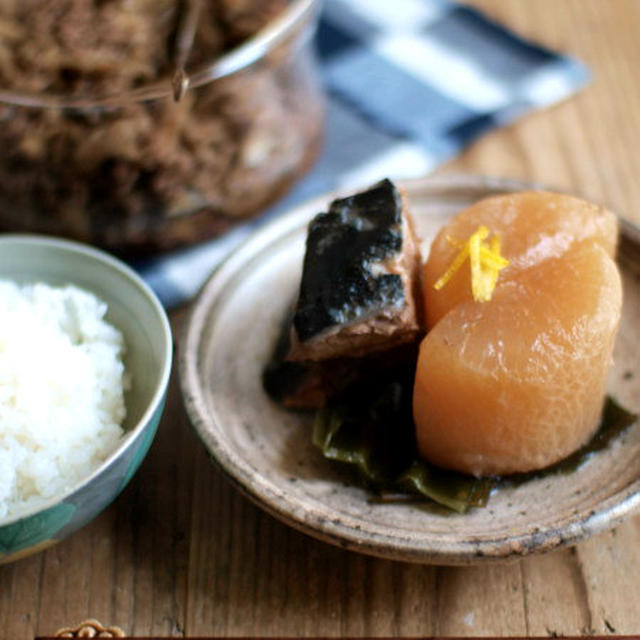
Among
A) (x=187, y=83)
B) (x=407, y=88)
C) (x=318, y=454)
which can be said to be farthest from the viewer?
(x=407, y=88)

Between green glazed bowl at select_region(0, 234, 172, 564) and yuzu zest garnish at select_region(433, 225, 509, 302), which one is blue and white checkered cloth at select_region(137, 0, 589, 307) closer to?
green glazed bowl at select_region(0, 234, 172, 564)

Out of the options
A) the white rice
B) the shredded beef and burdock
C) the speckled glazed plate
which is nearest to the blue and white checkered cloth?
the shredded beef and burdock

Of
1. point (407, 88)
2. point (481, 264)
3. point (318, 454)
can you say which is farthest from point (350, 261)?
point (407, 88)

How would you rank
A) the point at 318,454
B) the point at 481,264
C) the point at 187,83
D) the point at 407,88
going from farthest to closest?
the point at 407,88 < the point at 187,83 < the point at 318,454 < the point at 481,264

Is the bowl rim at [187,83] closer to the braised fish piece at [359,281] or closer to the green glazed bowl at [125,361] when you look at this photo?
the green glazed bowl at [125,361]

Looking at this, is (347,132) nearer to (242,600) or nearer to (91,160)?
(91,160)

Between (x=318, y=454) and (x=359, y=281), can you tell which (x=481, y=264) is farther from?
(x=318, y=454)
